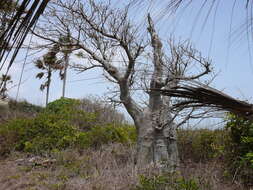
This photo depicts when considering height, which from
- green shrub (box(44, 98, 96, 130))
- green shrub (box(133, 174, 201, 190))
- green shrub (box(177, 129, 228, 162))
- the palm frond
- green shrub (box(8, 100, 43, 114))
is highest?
green shrub (box(8, 100, 43, 114))

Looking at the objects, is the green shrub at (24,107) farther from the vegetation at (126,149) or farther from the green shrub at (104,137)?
the green shrub at (104,137)

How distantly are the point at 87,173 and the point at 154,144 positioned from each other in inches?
63.5

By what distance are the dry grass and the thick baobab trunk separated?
1.02 ft

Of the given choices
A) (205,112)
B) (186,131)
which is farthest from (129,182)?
(205,112)

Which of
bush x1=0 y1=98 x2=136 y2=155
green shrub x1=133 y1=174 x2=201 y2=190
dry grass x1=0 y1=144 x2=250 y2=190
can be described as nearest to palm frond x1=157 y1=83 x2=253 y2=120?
green shrub x1=133 y1=174 x2=201 y2=190

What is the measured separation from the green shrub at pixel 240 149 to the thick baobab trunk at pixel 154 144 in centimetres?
134

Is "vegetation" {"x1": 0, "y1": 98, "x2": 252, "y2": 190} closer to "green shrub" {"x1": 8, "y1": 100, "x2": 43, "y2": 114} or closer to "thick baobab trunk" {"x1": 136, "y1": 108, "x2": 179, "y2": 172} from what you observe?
"thick baobab trunk" {"x1": 136, "y1": 108, "x2": 179, "y2": 172}

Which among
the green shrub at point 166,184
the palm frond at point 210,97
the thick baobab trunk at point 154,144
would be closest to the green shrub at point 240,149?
the green shrub at point 166,184

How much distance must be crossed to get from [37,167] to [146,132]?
253 centimetres

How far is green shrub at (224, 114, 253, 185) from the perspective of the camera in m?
4.39

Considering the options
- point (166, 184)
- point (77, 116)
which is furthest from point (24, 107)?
point (166, 184)

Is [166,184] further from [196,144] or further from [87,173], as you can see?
[196,144]

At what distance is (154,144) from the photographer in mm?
6066

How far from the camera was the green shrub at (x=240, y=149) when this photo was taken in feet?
14.4
